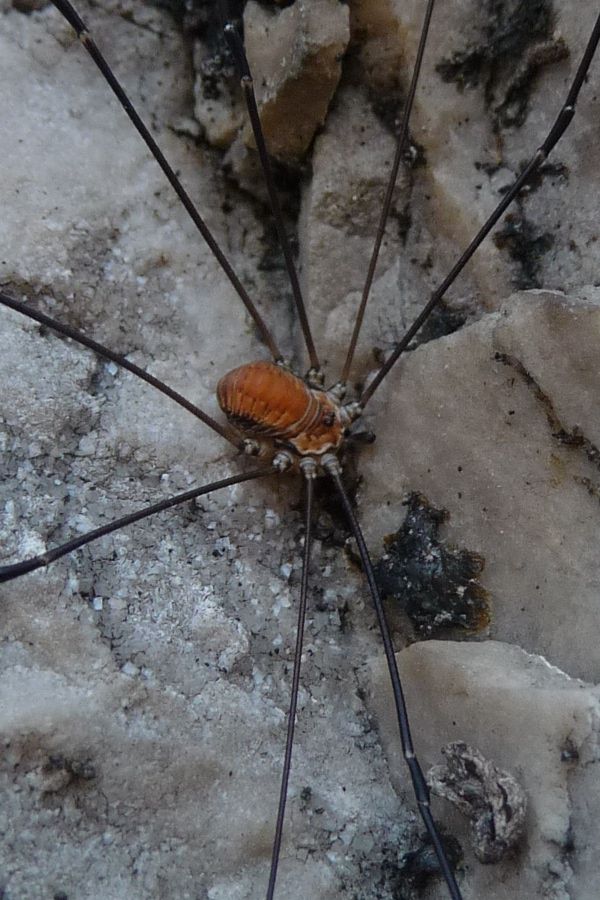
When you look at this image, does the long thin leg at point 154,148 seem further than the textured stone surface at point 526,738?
Yes

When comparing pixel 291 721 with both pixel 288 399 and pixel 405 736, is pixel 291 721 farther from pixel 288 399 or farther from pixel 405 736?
pixel 288 399

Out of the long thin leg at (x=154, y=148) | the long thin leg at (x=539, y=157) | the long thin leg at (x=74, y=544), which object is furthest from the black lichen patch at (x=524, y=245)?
the long thin leg at (x=74, y=544)

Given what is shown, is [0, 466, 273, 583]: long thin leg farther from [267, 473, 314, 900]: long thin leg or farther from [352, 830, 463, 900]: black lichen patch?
[352, 830, 463, 900]: black lichen patch

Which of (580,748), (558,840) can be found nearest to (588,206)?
(580,748)

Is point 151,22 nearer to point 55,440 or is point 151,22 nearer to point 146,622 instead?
point 55,440

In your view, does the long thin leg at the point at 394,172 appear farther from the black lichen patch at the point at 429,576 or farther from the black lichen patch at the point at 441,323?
the black lichen patch at the point at 429,576

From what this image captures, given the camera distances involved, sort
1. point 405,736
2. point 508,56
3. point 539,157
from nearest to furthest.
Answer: point 405,736 → point 539,157 → point 508,56

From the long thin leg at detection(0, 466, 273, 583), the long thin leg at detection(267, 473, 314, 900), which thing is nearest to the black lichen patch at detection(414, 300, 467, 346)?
the long thin leg at detection(267, 473, 314, 900)

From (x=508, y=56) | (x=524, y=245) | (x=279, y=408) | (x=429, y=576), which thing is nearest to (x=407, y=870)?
(x=429, y=576)
